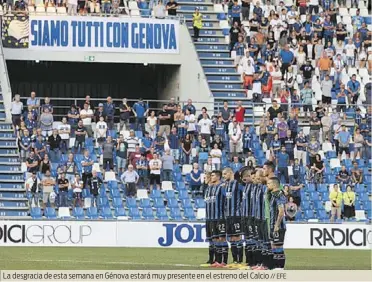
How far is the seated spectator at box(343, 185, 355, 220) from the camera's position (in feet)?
127

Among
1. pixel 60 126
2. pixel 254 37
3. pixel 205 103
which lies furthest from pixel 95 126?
pixel 254 37

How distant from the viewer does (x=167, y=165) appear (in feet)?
128

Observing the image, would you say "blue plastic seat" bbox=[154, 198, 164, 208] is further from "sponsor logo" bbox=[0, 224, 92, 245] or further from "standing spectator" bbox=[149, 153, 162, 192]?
"sponsor logo" bbox=[0, 224, 92, 245]

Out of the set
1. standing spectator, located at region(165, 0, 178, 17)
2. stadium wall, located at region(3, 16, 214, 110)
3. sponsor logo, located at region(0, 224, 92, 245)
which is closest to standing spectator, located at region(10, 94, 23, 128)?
stadium wall, located at region(3, 16, 214, 110)

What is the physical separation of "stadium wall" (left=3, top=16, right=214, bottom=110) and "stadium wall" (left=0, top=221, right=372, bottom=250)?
32.4 feet

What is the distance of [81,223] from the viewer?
3366 cm

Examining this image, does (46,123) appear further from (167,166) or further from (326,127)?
(326,127)

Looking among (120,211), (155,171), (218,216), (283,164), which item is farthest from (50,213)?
(218,216)

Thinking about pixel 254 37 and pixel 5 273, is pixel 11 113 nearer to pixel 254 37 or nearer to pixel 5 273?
pixel 254 37

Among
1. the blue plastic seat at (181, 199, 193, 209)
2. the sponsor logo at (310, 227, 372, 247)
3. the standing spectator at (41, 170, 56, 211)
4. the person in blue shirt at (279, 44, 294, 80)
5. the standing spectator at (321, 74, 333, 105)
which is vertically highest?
the person in blue shirt at (279, 44, 294, 80)

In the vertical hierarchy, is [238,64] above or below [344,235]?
above

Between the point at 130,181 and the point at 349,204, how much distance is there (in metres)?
6.67

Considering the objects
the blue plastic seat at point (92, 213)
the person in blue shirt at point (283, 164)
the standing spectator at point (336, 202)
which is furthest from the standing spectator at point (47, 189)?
the standing spectator at point (336, 202)

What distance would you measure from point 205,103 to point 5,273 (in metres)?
22.3
